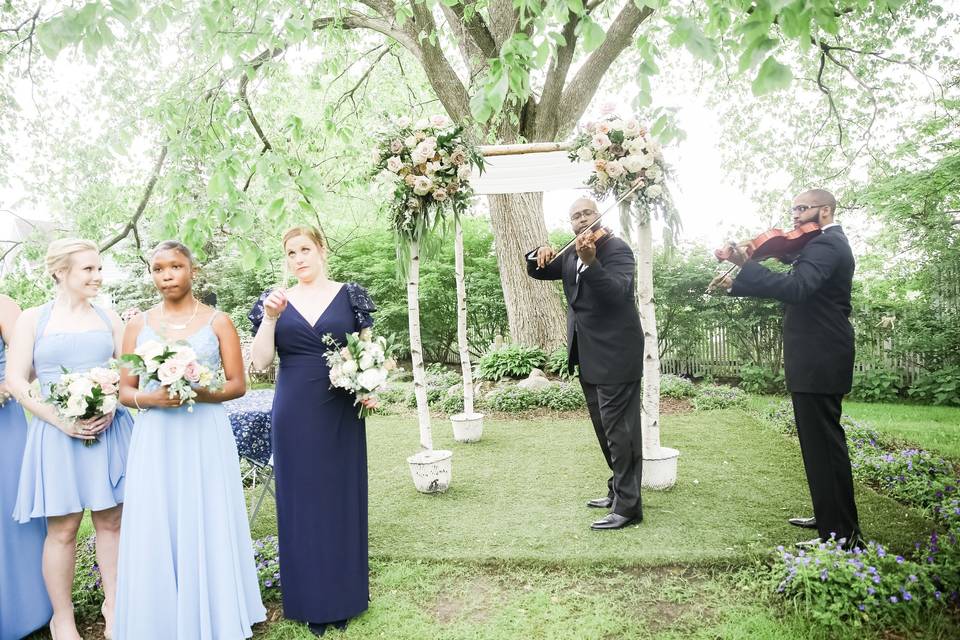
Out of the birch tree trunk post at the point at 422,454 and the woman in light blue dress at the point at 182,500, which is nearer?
the woman in light blue dress at the point at 182,500

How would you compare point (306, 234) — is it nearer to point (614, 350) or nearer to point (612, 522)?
point (614, 350)

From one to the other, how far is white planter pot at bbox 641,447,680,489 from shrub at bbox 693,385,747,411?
387cm

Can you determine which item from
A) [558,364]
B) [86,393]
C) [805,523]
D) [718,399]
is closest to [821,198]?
[805,523]

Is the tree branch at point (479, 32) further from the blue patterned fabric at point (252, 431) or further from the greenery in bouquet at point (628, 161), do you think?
the blue patterned fabric at point (252, 431)

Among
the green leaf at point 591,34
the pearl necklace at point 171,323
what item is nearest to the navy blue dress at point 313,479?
the pearl necklace at point 171,323

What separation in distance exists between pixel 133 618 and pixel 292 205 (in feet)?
9.27

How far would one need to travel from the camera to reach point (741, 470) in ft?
18.5

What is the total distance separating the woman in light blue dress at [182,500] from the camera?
9.34 ft

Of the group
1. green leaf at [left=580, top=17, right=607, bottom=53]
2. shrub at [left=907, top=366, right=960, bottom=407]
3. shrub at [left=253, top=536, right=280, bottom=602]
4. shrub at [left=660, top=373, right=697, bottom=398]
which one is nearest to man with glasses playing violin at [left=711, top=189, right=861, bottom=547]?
green leaf at [left=580, top=17, right=607, bottom=53]

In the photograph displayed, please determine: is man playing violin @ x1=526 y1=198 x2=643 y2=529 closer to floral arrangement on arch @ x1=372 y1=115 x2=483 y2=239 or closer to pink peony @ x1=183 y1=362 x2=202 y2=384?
floral arrangement on arch @ x1=372 y1=115 x2=483 y2=239

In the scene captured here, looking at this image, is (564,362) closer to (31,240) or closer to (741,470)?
(741,470)

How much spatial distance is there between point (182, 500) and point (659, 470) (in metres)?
3.72

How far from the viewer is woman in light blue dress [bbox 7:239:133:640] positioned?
122 inches

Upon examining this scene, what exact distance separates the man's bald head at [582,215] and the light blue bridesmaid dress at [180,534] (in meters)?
2.71
